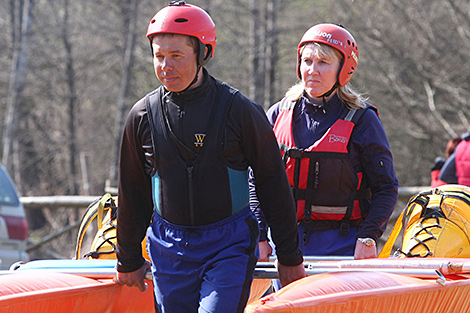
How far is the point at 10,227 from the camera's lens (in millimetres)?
8602

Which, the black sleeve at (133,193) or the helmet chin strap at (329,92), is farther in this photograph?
the helmet chin strap at (329,92)

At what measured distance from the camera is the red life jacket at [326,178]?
4.28 meters

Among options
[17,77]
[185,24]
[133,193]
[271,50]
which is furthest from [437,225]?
[17,77]

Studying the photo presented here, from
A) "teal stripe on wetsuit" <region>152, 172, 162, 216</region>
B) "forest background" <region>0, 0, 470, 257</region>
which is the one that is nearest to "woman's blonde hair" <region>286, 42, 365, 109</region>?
"teal stripe on wetsuit" <region>152, 172, 162, 216</region>

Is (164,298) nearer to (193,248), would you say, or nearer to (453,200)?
(193,248)

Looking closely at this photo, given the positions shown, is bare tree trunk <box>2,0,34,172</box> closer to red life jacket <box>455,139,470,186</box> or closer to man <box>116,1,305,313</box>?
red life jacket <box>455,139,470,186</box>

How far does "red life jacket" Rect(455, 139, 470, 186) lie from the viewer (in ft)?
25.7

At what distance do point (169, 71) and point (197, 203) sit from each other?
60 cm

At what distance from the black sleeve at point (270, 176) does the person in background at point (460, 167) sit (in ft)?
15.8

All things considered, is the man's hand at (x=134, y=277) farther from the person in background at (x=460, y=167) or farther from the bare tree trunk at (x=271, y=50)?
the bare tree trunk at (x=271, y=50)

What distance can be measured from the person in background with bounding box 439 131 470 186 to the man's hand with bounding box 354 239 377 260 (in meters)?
3.98

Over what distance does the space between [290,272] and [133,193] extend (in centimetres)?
84

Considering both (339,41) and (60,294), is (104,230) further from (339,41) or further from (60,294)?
(339,41)

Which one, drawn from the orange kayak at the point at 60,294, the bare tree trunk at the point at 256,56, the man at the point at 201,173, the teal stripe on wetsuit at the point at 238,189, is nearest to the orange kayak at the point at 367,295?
the man at the point at 201,173
